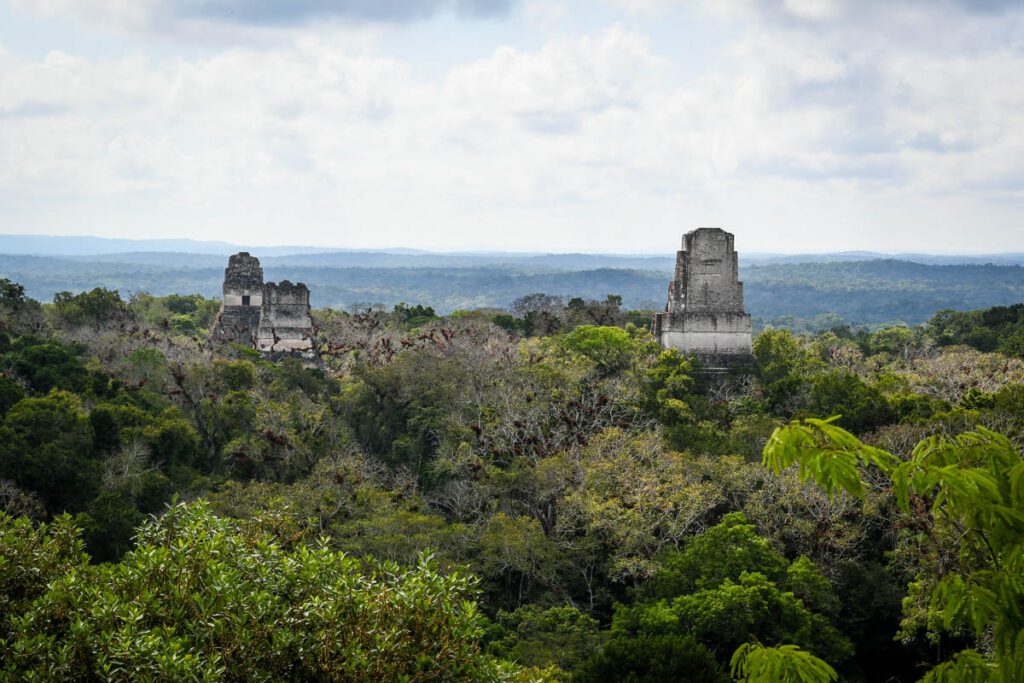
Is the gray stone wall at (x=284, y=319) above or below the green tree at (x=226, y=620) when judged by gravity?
above

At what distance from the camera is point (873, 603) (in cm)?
1622

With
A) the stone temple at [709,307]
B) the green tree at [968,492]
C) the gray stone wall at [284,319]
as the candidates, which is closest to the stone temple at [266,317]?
the gray stone wall at [284,319]

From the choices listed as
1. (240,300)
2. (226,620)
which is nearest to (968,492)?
(226,620)

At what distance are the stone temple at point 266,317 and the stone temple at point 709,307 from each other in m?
12.1

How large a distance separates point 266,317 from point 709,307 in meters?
14.2

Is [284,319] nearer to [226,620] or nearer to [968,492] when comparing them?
[226,620]

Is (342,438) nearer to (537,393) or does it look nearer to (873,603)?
(537,393)

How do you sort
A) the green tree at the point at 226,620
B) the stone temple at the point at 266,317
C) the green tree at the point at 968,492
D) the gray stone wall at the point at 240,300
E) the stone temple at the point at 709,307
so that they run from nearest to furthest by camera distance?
the green tree at the point at 968,492, the green tree at the point at 226,620, the stone temple at the point at 709,307, the stone temple at the point at 266,317, the gray stone wall at the point at 240,300

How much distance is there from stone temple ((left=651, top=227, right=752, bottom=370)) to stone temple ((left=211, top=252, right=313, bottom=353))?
1210 centimetres

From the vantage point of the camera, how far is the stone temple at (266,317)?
32344 millimetres

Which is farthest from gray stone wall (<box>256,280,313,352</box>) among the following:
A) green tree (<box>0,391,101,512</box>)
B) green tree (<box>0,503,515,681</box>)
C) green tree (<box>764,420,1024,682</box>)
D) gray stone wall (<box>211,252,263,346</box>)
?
green tree (<box>764,420,1024,682</box>)

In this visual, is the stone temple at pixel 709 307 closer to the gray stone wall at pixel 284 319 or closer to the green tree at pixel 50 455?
the gray stone wall at pixel 284 319

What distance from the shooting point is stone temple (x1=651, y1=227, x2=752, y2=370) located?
27.1m

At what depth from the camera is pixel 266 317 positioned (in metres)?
32.6
